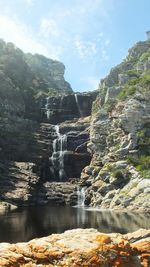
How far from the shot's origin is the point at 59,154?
111 meters

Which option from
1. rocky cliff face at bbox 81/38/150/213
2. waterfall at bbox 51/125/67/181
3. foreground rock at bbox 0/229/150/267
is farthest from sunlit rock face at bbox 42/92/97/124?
foreground rock at bbox 0/229/150/267

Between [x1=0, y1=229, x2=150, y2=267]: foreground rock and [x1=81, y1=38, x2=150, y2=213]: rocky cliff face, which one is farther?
[x1=81, y1=38, x2=150, y2=213]: rocky cliff face

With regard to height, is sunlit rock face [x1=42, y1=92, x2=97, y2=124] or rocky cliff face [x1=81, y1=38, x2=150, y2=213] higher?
sunlit rock face [x1=42, y1=92, x2=97, y2=124]

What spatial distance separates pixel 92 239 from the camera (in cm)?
1775

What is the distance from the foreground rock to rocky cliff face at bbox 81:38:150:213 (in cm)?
5715

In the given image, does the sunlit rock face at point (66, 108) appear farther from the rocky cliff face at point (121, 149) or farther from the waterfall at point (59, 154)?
the waterfall at point (59, 154)

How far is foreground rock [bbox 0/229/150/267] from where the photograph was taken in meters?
16.3

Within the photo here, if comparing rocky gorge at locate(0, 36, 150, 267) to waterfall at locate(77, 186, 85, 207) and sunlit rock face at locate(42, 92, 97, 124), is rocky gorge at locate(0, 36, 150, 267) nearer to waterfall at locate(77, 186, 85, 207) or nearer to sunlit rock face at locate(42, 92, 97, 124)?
sunlit rock face at locate(42, 92, 97, 124)

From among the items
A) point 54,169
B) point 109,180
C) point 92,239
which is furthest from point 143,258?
point 54,169

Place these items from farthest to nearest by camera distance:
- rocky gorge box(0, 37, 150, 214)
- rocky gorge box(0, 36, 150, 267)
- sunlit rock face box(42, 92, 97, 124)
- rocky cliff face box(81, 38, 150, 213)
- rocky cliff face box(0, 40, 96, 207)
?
sunlit rock face box(42, 92, 97, 124), rocky cliff face box(0, 40, 96, 207), rocky gorge box(0, 37, 150, 214), rocky gorge box(0, 36, 150, 267), rocky cliff face box(81, 38, 150, 213)

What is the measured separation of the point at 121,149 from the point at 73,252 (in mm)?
83189

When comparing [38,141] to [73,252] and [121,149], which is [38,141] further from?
[73,252]

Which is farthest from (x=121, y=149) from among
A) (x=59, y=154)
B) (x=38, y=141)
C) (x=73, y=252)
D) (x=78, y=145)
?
Answer: (x=73, y=252)

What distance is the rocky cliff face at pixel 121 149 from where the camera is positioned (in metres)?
84.0
